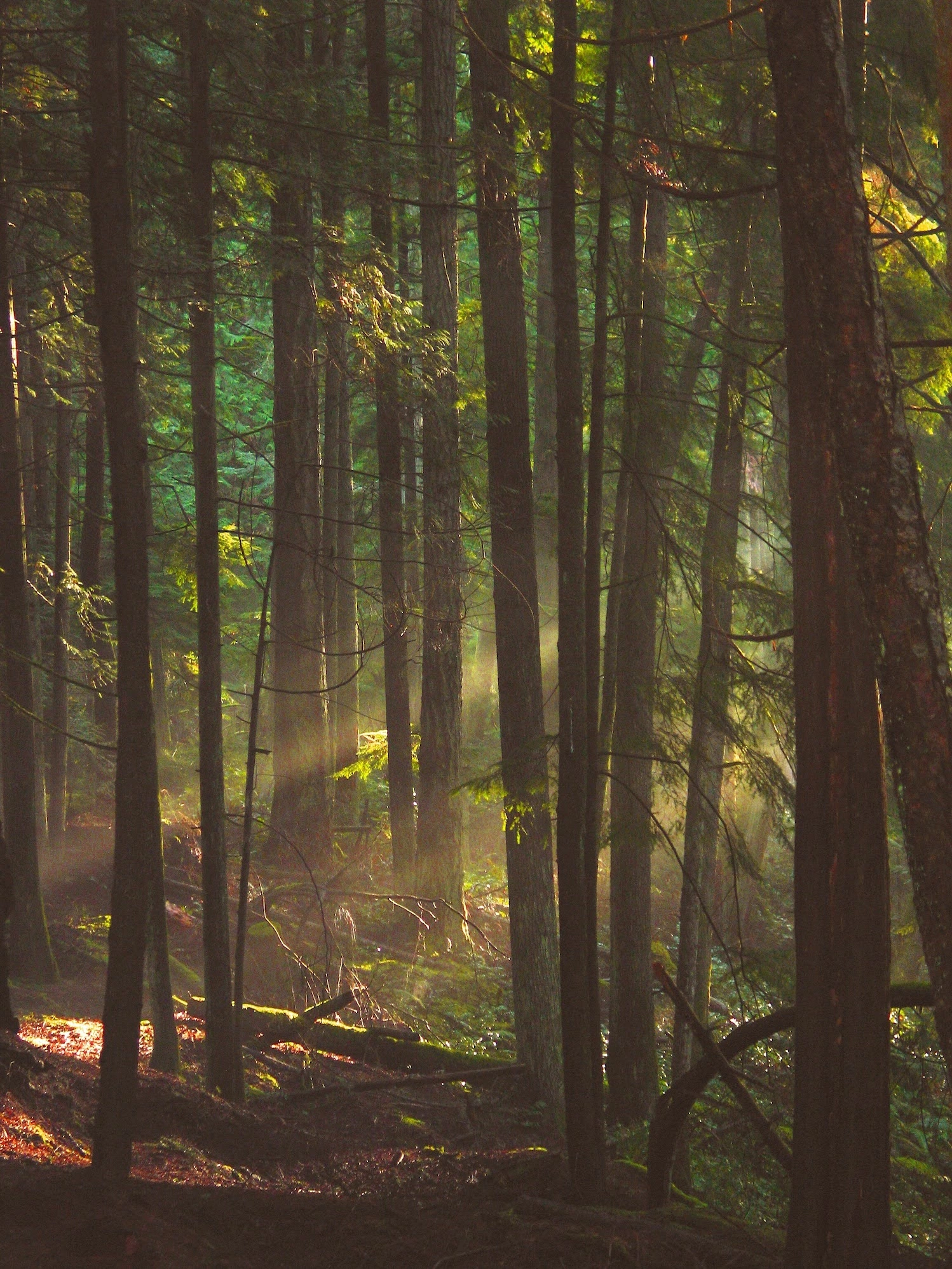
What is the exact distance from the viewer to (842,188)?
12.9ft

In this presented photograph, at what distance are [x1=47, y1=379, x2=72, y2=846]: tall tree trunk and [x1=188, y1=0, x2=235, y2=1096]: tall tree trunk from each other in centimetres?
733

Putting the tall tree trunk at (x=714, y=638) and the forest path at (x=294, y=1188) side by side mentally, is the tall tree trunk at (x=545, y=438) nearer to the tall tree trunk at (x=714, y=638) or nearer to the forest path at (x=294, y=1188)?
the tall tree trunk at (x=714, y=638)

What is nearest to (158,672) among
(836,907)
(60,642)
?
(60,642)

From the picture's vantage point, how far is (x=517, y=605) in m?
10.1

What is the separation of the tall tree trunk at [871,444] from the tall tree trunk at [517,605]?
5779 mm

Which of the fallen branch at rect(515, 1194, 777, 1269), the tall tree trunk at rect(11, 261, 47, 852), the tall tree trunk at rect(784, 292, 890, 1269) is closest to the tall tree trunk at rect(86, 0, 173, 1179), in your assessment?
the fallen branch at rect(515, 1194, 777, 1269)

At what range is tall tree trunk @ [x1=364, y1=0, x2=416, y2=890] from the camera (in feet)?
32.3

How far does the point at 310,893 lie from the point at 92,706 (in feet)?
39.7

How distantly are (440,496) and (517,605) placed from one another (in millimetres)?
2409

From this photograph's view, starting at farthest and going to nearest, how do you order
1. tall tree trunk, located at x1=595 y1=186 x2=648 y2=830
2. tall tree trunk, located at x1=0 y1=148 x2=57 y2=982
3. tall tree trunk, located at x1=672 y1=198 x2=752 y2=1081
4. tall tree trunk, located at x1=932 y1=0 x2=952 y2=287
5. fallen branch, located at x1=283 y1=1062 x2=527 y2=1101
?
tall tree trunk, located at x1=0 y1=148 x2=57 y2=982 < fallen branch, located at x1=283 y1=1062 x2=527 y2=1101 < tall tree trunk, located at x1=672 y1=198 x2=752 y2=1081 < tall tree trunk, located at x1=595 y1=186 x2=648 y2=830 < tall tree trunk, located at x1=932 y1=0 x2=952 y2=287

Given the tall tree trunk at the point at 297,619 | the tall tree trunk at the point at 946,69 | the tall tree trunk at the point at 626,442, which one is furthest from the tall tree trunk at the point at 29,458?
the tall tree trunk at the point at 946,69

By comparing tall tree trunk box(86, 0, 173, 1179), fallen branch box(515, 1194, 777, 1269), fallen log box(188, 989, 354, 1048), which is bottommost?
fallen log box(188, 989, 354, 1048)

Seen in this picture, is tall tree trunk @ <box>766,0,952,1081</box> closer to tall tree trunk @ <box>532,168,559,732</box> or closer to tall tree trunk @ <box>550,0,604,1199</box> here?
tall tree trunk @ <box>550,0,604,1199</box>

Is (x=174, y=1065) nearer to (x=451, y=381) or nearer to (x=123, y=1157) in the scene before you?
(x=123, y=1157)
